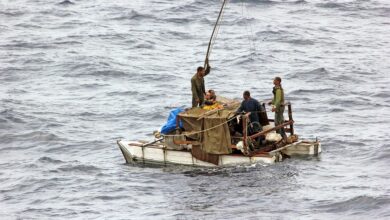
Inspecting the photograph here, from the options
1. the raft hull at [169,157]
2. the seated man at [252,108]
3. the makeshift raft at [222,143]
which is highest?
the seated man at [252,108]

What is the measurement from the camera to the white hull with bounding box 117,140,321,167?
26.3 m

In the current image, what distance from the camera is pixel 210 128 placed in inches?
1035

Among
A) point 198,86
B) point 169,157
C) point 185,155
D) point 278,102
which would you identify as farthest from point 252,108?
point 169,157

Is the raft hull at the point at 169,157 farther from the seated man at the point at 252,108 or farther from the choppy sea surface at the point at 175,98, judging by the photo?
the seated man at the point at 252,108

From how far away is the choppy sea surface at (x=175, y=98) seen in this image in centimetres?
2511

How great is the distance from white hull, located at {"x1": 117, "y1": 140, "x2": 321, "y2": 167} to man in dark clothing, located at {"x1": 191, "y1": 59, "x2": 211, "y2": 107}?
1649mm

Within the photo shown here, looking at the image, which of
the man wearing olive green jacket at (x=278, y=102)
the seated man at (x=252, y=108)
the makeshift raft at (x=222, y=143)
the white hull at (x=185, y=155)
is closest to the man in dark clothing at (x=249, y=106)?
the seated man at (x=252, y=108)

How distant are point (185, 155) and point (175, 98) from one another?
1208 centimetres

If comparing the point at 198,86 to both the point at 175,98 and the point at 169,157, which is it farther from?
the point at 175,98

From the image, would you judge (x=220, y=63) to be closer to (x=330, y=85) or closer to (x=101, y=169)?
(x=330, y=85)

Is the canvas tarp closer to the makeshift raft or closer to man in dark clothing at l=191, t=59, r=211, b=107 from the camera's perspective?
the makeshift raft

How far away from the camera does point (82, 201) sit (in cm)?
2573

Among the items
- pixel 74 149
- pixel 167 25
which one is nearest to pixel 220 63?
pixel 167 25

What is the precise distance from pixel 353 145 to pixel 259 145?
4754 millimetres
